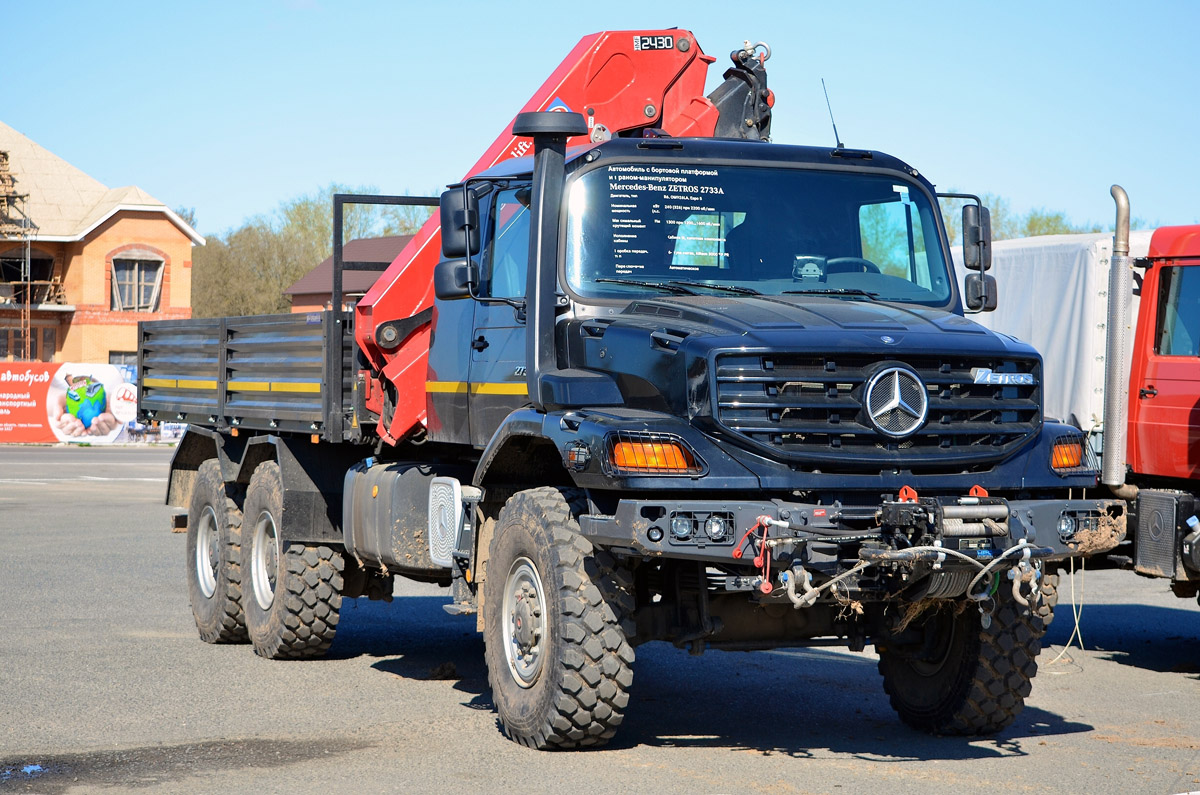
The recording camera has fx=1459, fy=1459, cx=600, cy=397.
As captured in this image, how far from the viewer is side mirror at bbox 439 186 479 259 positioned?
24.3 feet

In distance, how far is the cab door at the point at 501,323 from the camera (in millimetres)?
7660

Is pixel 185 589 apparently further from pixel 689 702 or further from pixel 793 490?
pixel 793 490

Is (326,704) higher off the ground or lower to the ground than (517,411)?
lower

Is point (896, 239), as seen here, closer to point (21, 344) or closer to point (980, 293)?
point (980, 293)

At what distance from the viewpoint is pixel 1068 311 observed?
12.1 metres

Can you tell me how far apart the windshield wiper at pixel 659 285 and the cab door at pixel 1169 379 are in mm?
4518

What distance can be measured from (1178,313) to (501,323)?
16.8 ft

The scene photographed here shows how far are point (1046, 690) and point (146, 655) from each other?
596cm

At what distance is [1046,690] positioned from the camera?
9.14 m

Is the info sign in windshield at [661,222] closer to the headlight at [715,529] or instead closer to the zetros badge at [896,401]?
the zetros badge at [896,401]

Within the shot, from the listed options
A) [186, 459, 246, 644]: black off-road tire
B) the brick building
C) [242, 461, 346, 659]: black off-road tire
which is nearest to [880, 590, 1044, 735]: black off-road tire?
[242, 461, 346, 659]: black off-road tire

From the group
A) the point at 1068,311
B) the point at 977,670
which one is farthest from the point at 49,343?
the point at 977,670

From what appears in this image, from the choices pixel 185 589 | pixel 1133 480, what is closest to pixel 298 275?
pixel 185 589

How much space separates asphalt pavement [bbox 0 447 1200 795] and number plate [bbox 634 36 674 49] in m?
4.19
